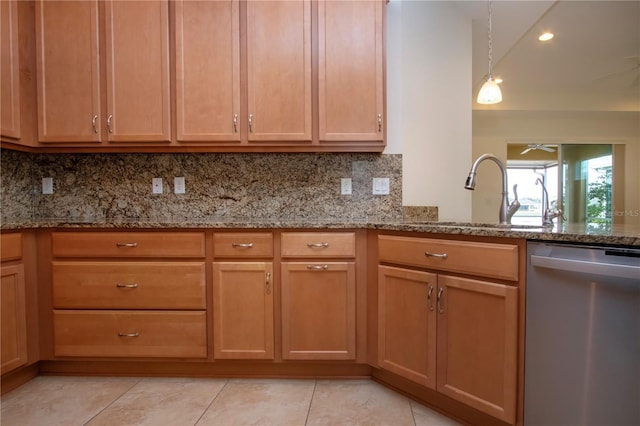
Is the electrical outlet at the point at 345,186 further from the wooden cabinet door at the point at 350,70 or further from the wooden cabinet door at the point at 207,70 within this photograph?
the wooden cabinet door at the point at 207,70

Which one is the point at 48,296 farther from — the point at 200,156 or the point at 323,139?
the point at 323,139

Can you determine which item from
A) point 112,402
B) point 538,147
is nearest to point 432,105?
point 112,402

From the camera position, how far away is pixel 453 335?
1.45 meters

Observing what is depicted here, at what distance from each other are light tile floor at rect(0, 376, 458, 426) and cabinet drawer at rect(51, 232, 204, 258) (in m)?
0.72

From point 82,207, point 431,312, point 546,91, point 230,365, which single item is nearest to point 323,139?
point 431,312

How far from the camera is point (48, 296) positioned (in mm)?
1865

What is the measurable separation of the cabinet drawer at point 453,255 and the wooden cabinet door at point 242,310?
0.68 m

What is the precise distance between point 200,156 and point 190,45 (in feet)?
2.33

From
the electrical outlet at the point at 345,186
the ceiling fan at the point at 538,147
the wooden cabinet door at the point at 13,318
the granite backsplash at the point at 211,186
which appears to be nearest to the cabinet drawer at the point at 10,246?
the wooden cabinet door at the point at 13,318

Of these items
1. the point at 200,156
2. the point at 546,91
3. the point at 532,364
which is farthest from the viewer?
the point at 546,91

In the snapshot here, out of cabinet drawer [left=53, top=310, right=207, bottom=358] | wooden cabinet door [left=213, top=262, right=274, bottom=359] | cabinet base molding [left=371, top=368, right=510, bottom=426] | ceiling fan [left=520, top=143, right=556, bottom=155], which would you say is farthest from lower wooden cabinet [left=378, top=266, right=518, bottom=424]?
ceiling fan [left=520, top=143, right=556, bottom=155]

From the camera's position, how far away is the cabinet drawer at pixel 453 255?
1.28 meters

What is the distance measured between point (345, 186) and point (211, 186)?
96cm

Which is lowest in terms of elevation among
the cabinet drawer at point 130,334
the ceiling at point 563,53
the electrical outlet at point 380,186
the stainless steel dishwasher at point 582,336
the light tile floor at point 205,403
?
the light tile floor at point 205,403
